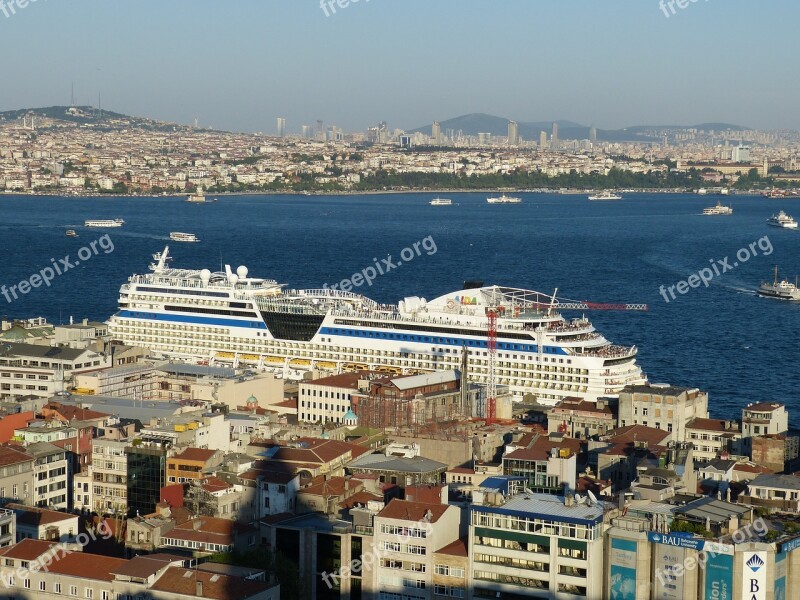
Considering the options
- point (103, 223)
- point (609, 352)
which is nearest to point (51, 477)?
point (609, 352)

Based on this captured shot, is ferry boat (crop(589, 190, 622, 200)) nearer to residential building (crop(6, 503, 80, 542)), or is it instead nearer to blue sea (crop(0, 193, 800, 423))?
blue sea (crop(0, 193, 800, 423))

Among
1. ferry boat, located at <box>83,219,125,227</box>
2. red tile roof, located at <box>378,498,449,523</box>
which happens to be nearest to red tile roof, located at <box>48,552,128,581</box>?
red tile roof, located at <box>378,498,449,523</box>

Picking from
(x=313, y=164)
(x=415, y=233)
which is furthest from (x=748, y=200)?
(x=415, y=233)

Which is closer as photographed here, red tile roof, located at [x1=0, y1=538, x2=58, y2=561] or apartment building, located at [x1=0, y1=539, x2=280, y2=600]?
apartment building, located at [x1=0, y1=539, x2=280, y2=600]

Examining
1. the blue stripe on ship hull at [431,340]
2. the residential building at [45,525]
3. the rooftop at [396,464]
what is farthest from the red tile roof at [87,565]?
the blue stripe on ship hull at [431,340]

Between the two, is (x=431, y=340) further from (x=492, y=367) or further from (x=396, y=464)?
(x=396, y=464)
